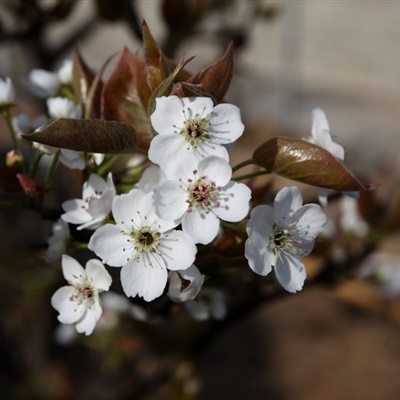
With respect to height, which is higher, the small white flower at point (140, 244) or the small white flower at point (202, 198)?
the small white flower at point (202, 198)

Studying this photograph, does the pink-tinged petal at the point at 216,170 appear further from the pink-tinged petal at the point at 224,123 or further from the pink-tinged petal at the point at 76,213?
the pink-tinged petal at the point at 76,213

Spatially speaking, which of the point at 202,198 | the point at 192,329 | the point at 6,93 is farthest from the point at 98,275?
the point at 192,329

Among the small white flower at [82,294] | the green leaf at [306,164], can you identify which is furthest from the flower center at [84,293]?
the green leaf at [306,164]

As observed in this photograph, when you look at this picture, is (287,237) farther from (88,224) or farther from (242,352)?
(242,352)

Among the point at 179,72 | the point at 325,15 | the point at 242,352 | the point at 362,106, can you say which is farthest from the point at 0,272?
the point at 325,15

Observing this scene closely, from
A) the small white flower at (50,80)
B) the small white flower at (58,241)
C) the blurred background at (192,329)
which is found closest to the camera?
the small white flower at (58,241)

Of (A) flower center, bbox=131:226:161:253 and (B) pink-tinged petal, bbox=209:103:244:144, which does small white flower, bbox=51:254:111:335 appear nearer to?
(A) flower center, bbox=131:226:161:253

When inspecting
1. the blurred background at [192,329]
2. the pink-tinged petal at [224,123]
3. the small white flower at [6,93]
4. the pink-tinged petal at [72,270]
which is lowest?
the blurred background at [192,329]

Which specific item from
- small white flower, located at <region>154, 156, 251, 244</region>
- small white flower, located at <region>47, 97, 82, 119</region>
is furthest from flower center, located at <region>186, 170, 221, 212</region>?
small white flower, located at <region>47, 97, 82, 119</region>
